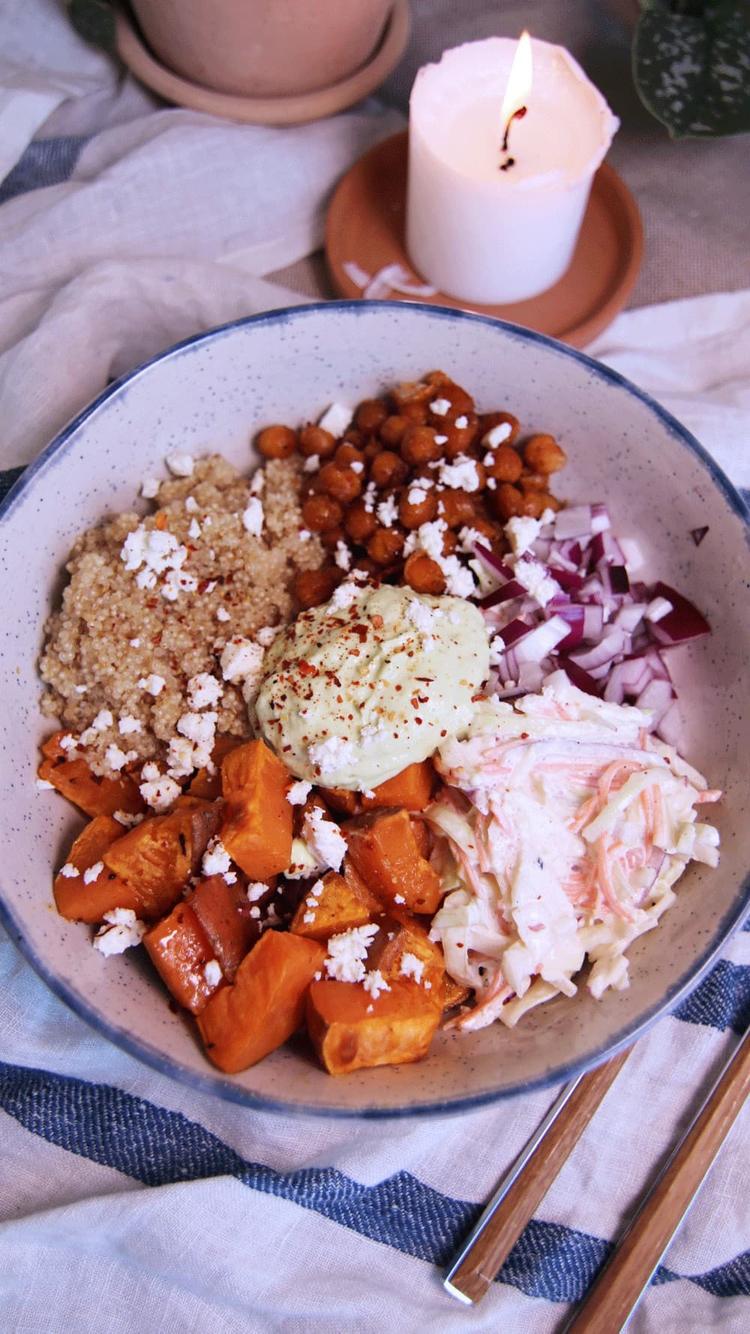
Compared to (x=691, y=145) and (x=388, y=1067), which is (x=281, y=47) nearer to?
(x=691, y=145)

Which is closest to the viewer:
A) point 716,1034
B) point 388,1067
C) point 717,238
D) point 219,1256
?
point 388,1067

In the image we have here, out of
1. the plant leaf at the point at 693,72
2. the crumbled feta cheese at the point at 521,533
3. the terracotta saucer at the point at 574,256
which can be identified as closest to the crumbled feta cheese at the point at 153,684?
the crumbled feta cheese at the point at 521,533

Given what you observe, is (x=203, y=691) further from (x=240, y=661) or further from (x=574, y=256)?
(x=574, y=256)

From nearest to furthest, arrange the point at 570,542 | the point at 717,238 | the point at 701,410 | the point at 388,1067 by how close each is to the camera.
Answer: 1. the point at 388,1067
2. the point at 570,542
3. the point at 701,410
4. the point at 717,238

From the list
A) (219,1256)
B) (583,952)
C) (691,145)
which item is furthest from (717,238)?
(219,1256)

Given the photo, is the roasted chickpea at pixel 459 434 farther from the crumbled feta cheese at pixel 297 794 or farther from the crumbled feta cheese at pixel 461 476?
the crumbled feta cheese at pixel 297 794

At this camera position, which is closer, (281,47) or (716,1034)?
(716,1034)

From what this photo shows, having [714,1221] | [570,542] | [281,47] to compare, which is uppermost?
[281,47]
